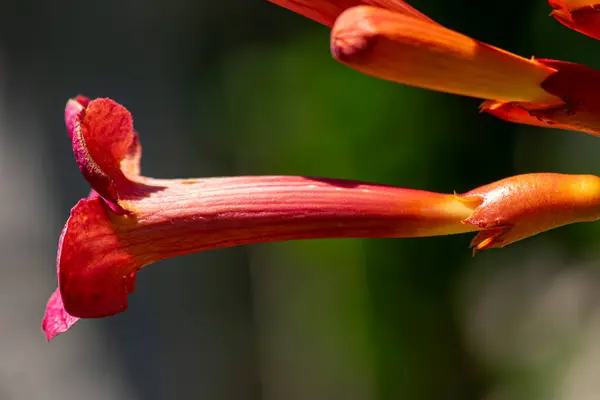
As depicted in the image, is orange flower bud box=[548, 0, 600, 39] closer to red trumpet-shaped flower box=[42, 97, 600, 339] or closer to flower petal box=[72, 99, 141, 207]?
red trumpet-shaped flower box=[42, 97, 600, 339]

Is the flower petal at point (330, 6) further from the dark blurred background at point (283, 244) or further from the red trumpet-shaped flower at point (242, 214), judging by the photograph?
the dark blurred background at point (283, 244)

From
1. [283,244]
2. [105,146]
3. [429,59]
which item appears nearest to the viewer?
[429,59]

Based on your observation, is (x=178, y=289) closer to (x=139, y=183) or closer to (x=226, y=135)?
(x=226, y=135)

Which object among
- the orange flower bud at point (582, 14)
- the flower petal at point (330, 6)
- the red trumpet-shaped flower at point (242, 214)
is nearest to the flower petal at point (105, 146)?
the red trumpet-shaped flower at point (242, 214)

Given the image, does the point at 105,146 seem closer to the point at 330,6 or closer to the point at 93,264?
the point at 93,264

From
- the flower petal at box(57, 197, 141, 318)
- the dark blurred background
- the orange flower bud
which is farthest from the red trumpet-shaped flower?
the dark blurred background

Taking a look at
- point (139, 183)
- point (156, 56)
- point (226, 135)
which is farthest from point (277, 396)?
point (139, 183)

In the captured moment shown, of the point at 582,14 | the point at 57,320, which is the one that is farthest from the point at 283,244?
the point at 582,14

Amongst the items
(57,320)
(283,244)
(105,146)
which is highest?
(105,146)
